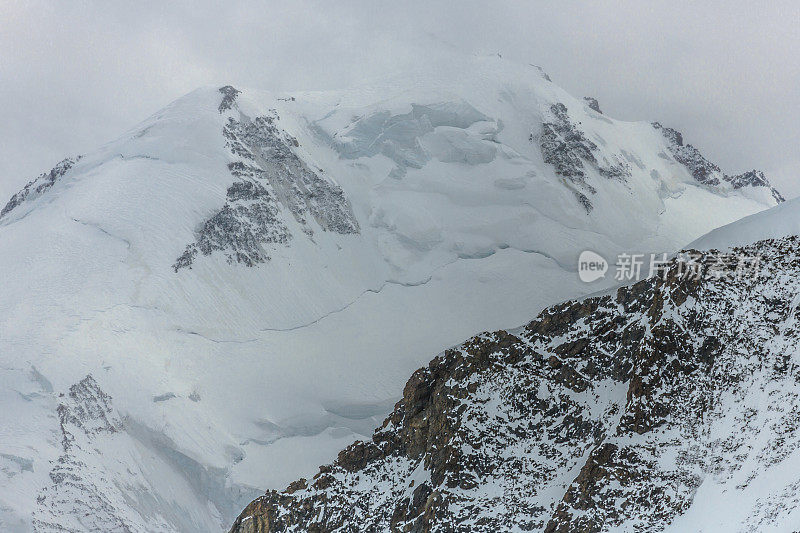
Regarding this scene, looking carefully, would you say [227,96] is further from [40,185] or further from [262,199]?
[40,185]

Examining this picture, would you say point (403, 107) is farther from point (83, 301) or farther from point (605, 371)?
point (605, 371)

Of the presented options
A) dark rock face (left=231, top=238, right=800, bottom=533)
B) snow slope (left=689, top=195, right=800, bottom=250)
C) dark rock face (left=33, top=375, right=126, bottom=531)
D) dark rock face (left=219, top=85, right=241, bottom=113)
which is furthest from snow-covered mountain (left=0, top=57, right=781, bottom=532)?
snow slope (left=689, top=195, right=800, bottom=250)

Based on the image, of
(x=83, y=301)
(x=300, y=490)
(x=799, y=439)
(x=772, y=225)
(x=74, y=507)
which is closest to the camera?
(x=799, y=439)

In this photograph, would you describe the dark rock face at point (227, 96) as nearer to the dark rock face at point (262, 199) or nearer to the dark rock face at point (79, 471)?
the dark rock face at point (262, 199)

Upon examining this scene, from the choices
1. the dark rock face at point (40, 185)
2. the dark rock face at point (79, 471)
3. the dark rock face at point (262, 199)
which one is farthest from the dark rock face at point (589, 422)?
the dark rock face at point (40, 185)

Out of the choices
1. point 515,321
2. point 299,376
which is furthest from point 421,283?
point 299,376

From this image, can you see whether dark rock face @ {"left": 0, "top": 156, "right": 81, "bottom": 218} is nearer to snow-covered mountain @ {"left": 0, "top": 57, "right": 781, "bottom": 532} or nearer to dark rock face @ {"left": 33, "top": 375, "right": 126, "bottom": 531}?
snow-covered mountain @ {"left": 0, "top": 57, "right": 781, "bottom": 532}
